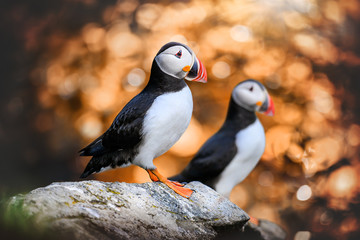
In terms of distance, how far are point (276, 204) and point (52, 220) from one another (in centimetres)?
257

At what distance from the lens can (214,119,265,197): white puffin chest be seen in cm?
292

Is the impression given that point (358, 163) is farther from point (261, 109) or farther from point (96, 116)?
point (96, 116)

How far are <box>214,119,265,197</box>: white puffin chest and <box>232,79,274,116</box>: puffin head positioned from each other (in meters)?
0.14

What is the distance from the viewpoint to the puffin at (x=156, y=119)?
2.29 metres

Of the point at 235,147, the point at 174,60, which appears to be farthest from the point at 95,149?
the point at 235,147

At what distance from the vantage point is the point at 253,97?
297cm

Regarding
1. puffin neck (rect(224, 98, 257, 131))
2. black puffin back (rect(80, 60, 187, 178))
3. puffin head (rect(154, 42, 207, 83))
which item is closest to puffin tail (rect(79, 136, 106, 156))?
black puffin back (rect(80, 60, 187, 178))

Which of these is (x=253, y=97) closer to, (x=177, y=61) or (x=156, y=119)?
(x=177, y=61)

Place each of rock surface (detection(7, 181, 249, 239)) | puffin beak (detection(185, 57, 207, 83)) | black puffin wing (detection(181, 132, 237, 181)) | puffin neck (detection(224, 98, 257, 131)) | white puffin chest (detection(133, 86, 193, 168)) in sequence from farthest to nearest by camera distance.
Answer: puffin neck (detection(224, 98, 257, 131)) < black puffin wing (detection(181, 132, 237, 181)) < puffin beak (detection(185, 57, 207, 83)) < white puffin chest (detection(133, 86, 193, 168)) < rock surface (detection(7, 181, 249, 239))

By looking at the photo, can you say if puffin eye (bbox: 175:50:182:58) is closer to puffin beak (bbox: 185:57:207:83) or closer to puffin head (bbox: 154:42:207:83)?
puffin head (bbox: 154:42:207:83)

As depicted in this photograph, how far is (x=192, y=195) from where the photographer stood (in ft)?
7.90

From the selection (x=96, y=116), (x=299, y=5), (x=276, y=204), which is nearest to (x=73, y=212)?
(x=96, y=116)

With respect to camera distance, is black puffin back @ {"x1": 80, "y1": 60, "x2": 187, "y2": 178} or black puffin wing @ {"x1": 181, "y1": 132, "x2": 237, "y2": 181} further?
black puffin wing @ {"x1": 181, "y1": 132, "x2": 237, "y2": 181}

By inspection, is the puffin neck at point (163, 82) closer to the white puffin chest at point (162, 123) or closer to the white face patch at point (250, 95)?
the white puffin chest at point (162, 123)
